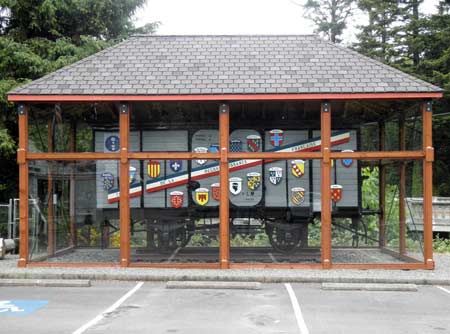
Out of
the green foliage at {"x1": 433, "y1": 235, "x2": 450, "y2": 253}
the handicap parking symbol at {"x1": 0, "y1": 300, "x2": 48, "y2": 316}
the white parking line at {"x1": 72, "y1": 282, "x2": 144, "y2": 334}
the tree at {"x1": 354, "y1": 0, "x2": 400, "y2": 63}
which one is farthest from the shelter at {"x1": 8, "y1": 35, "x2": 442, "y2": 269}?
the tree at {"x1": 354, "y1": 0, "x2": 400, "y2": 63}

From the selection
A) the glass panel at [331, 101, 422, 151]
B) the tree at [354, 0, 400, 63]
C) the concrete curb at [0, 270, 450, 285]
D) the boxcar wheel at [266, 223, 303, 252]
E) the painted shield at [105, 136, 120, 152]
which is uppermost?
the tree at [354, 0, 400, 63]

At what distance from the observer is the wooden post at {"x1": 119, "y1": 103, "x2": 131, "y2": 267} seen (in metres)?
15.2

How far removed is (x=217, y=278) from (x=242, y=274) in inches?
23.8

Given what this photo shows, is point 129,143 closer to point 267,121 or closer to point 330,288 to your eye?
point 267,121

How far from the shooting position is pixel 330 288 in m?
12.7

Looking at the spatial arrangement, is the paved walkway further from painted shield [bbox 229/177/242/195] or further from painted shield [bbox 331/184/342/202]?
painted shield [bbox 229/177/242/195]

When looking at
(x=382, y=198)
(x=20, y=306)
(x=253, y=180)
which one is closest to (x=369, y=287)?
(x=253, y=180)

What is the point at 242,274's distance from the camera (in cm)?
1403

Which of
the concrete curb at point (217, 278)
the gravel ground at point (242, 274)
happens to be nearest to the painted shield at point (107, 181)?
the gravel ground at point (242, 274)

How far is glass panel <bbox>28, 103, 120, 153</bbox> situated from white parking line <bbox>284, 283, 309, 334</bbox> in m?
5.81

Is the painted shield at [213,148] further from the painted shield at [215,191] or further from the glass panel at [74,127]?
the glass panel at [74,127]

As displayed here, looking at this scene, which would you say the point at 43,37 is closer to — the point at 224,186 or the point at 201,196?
the point at 201,196

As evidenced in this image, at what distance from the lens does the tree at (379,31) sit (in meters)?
37.2

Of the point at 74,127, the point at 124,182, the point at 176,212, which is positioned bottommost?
the point at 176,212
